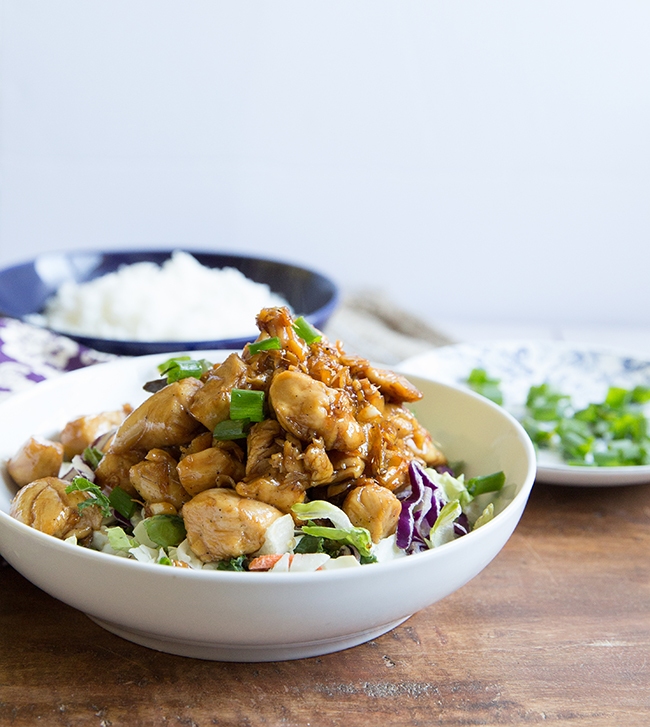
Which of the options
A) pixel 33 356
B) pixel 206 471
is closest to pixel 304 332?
pixel 206 471

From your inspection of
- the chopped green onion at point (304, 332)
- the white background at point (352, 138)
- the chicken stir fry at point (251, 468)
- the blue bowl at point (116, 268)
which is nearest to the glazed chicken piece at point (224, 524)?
the chicken stir fry at point (251, 468)

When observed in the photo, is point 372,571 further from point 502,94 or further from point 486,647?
point 502,94

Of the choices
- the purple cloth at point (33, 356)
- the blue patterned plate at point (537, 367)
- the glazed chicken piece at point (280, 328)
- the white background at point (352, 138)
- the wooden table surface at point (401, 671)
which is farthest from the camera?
the white background at point (352, 138)

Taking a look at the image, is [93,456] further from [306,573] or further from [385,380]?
[306,573]

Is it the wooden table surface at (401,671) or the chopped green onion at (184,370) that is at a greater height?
the chopped green onion at (184,370)

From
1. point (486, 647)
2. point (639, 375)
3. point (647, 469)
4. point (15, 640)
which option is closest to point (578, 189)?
point (639, 375)

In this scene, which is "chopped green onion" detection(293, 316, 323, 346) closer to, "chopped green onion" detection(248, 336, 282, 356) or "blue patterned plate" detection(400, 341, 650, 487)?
"chopped green onion" detection(248, 336, 282, 356)

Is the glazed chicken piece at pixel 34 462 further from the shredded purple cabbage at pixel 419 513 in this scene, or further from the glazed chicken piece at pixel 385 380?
the shredded purple cabbage at pixel 419 513
